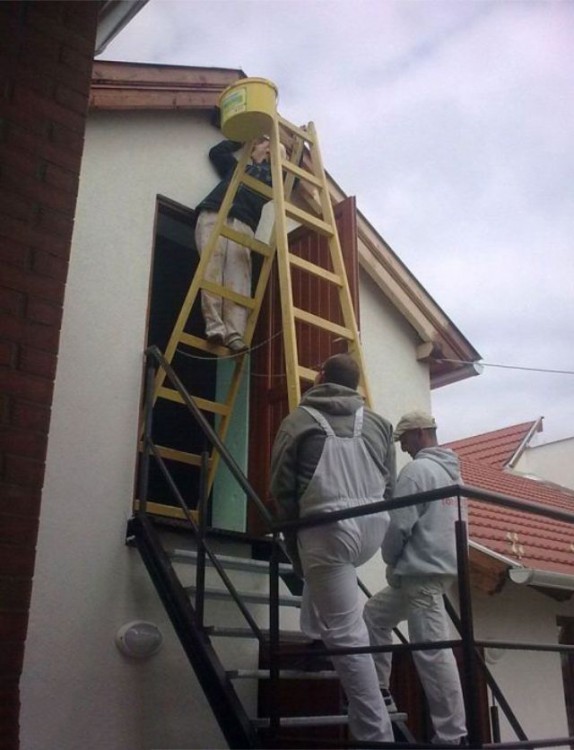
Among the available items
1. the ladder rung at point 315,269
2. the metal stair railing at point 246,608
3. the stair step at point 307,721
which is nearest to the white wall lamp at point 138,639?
the metal stair railing at point 246,608

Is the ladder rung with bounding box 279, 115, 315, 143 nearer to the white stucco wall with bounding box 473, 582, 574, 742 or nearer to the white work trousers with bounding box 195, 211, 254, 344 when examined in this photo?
the white work trousers with bounding box 195, 211, 254, 344

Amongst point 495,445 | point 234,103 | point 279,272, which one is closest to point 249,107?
point 234,103

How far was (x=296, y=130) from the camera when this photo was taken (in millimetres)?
5625

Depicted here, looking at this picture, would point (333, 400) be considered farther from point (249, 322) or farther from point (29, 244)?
point (249, 322)

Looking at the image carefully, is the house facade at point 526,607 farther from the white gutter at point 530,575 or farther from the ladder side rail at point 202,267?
the ladder side rail at point 202,267

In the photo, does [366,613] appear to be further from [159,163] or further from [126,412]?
[159,163]

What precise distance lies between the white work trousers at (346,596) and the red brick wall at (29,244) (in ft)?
3.95

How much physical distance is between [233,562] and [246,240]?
2.16 m

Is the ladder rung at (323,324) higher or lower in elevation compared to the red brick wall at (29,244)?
higher

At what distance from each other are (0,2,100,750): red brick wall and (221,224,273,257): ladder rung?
2.36 meters

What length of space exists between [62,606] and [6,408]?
6.02 ft

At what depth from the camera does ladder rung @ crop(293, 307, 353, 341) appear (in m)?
4.79

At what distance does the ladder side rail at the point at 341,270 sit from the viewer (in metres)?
4.87

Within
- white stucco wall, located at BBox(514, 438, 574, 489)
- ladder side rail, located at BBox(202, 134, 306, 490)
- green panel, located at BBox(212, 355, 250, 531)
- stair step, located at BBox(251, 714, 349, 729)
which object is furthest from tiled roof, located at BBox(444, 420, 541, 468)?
stair step, located at BBox(251, 714, 349, 729)
